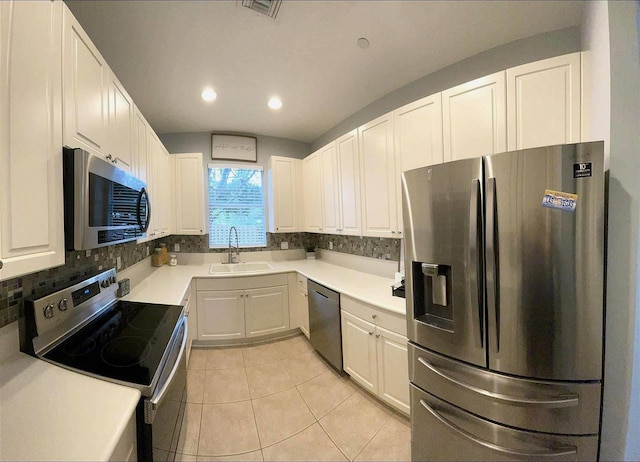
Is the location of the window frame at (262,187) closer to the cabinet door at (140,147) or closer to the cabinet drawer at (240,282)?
the cabinet drawer at (240,282)

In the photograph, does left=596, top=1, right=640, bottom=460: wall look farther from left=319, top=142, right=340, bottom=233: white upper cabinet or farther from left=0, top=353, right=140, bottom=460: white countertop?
left=319, top=142, right=340, bottom=233: white upper cabinet

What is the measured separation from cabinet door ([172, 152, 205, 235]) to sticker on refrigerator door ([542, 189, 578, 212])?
3.30m

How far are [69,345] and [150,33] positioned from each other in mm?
1937

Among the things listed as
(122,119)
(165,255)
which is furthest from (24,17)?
(165,255)

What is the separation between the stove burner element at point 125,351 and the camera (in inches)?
36.2

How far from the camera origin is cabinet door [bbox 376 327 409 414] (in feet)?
5.04

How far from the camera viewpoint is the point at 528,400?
0.95 metres

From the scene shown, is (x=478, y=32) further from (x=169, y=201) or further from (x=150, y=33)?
(x=169, y=201)

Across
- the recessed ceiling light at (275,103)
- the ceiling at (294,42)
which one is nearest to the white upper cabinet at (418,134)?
the ceiling at (294,42)

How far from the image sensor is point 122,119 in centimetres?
148

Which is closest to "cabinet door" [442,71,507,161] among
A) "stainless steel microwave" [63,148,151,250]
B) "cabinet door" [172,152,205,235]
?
"stainless steel microwave" [63,148,151,250]

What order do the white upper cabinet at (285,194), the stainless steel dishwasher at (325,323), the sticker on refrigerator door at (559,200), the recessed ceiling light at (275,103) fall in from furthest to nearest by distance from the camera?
the white upper cabinet at (285,194) < the recessed ceiling light at (275,103) < the stainless steel dishwasher at (325,323) < the sticker on refrigerator door at (559,200)

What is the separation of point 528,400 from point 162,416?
1.49 meters

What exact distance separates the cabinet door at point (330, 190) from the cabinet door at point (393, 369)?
50.7 inches
